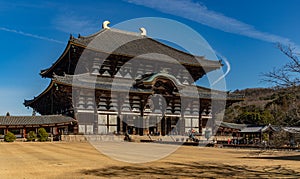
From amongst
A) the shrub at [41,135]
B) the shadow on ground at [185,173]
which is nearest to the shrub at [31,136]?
the shrub at [41,135]

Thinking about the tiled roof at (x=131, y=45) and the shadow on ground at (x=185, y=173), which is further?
the tiled roof at (x=131, y=45)

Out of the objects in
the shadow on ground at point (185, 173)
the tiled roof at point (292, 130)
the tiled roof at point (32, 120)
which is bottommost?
the shadow on ground at point (185, 173)

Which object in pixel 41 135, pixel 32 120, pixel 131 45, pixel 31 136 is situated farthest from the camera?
pixel 131 45

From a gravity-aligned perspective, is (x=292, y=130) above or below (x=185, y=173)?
above

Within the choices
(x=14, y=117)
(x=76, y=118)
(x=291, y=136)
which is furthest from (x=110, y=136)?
(x=291, y=136)

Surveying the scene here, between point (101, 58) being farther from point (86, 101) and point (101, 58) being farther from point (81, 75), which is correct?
point (86, 101)

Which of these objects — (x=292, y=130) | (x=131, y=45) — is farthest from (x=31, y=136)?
(x=292, y=130)

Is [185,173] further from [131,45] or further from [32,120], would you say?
[131,45]

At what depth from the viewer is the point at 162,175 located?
10719mm

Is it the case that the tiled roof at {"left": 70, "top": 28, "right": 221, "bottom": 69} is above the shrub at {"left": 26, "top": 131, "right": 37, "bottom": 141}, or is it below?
above

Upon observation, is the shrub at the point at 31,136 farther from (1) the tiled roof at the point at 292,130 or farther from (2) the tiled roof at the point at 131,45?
(1) the tiled roof at the point at 292,130

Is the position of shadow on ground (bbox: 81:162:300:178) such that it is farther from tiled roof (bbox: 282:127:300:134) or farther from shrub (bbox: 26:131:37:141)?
shrub (bbox: 26:131:37:141)

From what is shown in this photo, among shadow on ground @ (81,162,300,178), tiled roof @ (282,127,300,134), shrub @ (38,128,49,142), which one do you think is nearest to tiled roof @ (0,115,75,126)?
shrub @ (38,128,49,142)

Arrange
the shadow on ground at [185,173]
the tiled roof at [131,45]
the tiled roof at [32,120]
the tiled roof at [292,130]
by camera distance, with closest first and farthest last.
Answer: the tiled roof at [292,130] → the shadow on ground at [185,173] → the tiled roof at [32,120] → the tiled roof at [131,45]
